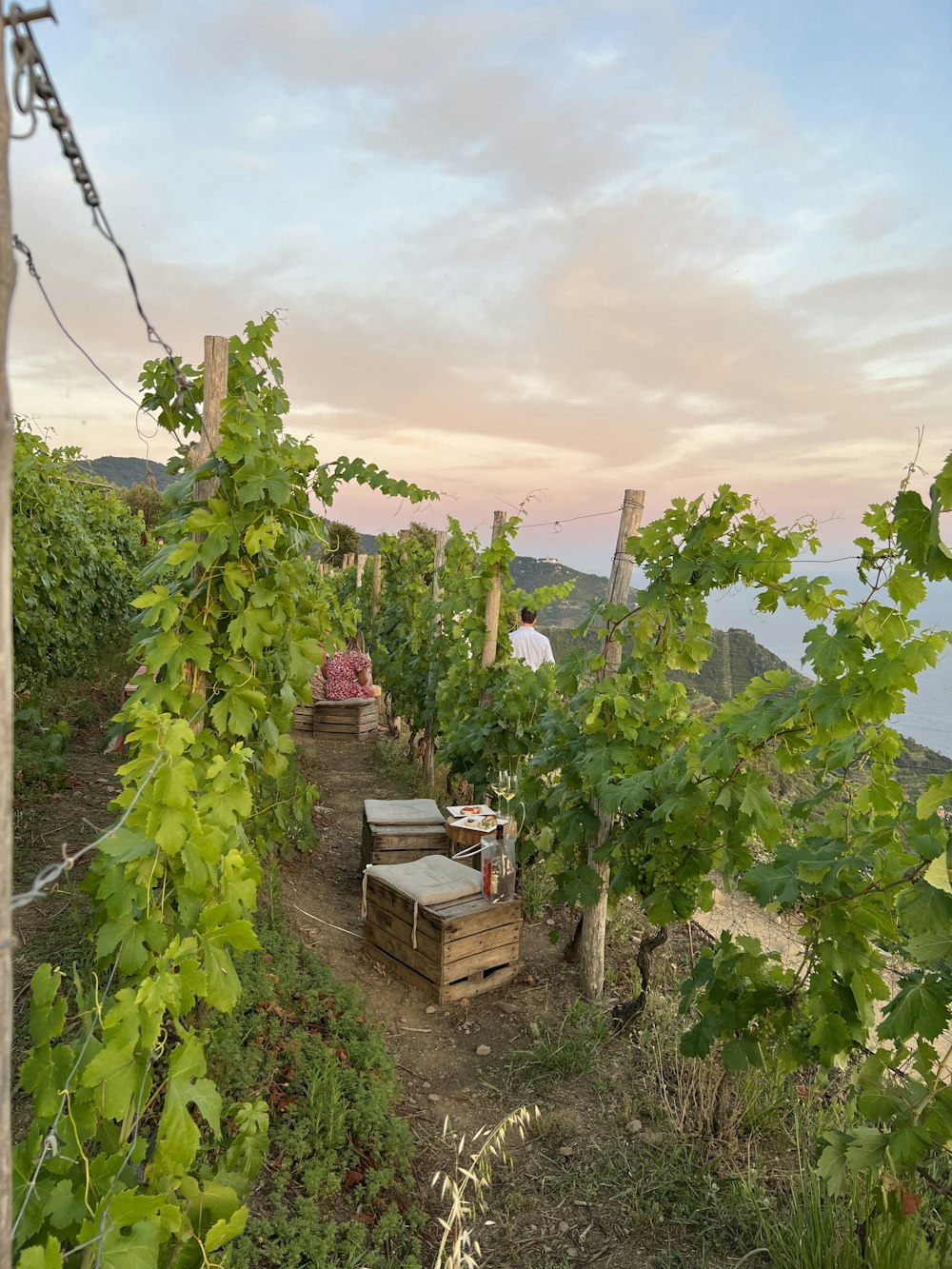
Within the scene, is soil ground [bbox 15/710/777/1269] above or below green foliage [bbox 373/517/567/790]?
below

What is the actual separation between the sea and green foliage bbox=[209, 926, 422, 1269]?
8.03 feet

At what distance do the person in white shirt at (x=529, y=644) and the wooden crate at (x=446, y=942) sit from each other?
2.66 metres

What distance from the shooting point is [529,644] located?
7031 millimetres

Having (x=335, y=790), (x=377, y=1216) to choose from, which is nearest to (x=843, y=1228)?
(x=377, y=1216)

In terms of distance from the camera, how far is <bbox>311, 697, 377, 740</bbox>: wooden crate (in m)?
10.2

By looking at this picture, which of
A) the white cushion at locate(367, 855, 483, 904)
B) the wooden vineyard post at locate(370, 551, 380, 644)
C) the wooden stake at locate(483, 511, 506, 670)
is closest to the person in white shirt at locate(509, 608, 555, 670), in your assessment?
the wooden stake at locate(483, 511, 506, 670)

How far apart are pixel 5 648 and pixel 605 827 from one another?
4.01 m

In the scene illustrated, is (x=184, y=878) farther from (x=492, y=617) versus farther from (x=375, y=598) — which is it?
(x=375, y=598)

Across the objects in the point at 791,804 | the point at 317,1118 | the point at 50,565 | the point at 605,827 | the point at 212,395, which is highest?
the point at 212,395

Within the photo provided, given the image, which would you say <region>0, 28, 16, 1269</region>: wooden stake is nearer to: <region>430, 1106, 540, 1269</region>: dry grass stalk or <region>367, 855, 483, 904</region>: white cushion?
<region>430, 1106, 540, 1269</region>: dry grass stalk

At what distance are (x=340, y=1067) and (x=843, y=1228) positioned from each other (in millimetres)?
1980

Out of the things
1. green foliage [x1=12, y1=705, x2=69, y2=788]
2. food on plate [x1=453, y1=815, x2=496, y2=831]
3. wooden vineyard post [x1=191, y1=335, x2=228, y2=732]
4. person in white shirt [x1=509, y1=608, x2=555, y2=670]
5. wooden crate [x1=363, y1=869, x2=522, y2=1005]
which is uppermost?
wooden vineyard post [x1=191, y1=335, x2=228, y2=732]

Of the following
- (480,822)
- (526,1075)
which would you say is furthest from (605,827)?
(526,1075)

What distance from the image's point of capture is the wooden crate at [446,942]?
4.36 metres
